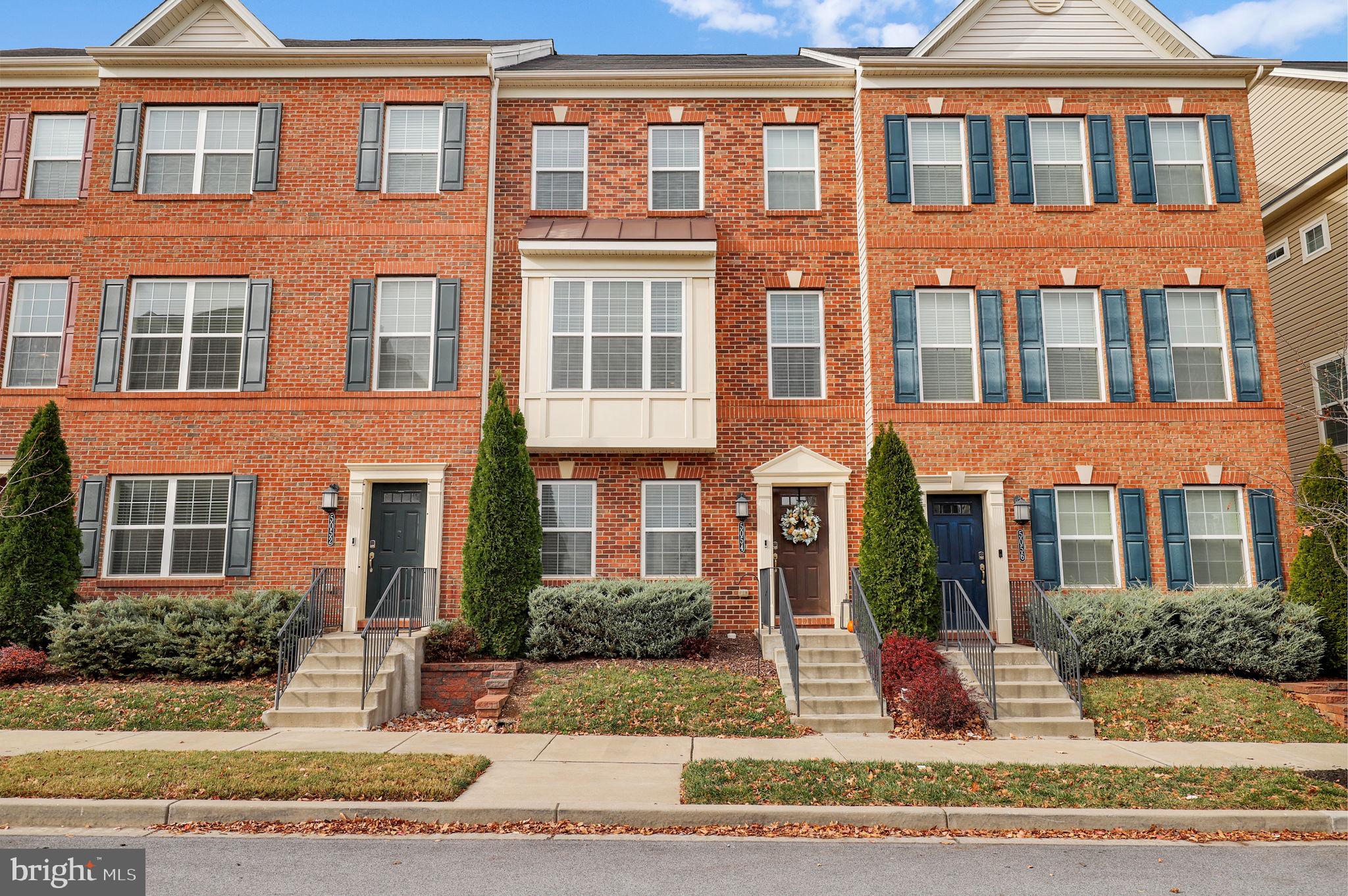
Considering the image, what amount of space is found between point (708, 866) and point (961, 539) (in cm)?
887

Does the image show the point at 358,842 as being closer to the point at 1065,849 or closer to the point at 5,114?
the point at 1065,849

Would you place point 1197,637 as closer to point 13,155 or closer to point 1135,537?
point 1135,537

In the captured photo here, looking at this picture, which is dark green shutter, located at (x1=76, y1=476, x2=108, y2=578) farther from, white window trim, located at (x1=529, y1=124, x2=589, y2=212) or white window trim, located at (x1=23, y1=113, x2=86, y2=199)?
white window trim, located at (x1=529, y1=124, x2=589, y2=212)

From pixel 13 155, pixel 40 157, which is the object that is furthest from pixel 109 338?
pixel 13 155

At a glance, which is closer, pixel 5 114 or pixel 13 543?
pixel 13 543

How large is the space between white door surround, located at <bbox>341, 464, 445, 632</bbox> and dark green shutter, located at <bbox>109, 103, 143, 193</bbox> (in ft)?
19.9

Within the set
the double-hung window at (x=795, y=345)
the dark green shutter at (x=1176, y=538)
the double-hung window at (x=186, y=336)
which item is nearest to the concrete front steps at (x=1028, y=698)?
the dark green shutter at (x=1176, y=538)

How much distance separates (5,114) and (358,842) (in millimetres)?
14921

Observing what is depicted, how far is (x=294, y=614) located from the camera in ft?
34.5

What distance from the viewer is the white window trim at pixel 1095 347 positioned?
44.5 feet

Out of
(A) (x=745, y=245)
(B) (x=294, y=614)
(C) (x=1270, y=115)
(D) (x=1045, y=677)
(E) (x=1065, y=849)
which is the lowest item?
(E) (x=1065, y=849)

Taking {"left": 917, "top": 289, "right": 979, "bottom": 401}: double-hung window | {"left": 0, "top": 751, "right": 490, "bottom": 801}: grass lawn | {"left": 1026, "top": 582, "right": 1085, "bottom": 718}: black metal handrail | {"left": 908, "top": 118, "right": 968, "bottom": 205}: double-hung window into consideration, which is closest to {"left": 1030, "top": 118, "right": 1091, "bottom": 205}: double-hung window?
{"left": 908, "top": 118, "right": 968, "bottom": 205}: double-hung window

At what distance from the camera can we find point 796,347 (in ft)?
46.1

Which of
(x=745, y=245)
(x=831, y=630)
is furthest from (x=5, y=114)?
(x=831, y=630)
